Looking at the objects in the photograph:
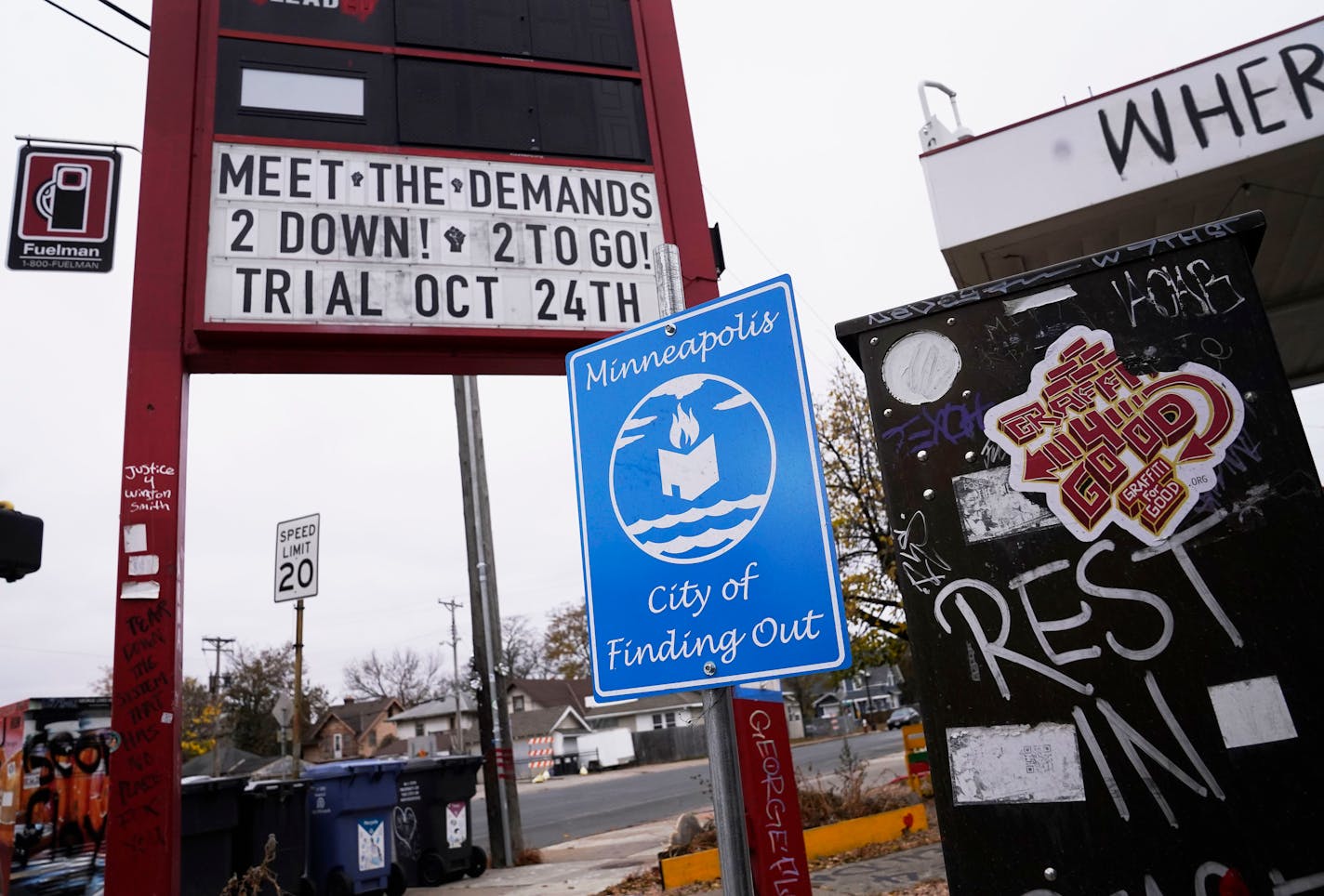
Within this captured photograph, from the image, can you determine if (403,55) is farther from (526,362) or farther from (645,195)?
(526,362)

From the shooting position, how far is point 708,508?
194cm

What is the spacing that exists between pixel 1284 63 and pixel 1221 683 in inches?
192

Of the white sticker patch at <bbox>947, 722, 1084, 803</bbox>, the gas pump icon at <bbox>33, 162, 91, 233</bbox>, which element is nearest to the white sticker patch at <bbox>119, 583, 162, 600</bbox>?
the gas pump icon at <bbox>33, 162, 91, 233</bbox>

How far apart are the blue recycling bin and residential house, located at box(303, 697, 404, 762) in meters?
65.8

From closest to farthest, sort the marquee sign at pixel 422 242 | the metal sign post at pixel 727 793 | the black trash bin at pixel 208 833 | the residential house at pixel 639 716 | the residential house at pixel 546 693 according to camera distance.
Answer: the metal sign post at pixel 727 793 → the marquee sign at pixel 422 242 → the black trash bin at pixel 208 833 → the residential house at pixel 639 716 → the residential house at pixel 546 693

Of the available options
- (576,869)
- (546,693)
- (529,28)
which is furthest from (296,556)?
(546,693)

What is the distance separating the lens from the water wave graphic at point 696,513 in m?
1.89

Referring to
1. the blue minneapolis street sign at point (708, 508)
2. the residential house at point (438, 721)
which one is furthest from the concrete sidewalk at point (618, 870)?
the residential house at point (438, 721)

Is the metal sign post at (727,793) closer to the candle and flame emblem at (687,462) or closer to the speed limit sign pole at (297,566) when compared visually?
the candle and flame emblem at (687,462)

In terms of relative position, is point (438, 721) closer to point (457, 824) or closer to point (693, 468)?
point (457, 824)

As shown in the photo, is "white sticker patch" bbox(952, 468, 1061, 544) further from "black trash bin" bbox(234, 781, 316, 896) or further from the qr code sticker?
"black trash bin" bbox(234, 781, 316, 896)

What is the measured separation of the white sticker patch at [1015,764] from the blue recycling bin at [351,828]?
8365mm

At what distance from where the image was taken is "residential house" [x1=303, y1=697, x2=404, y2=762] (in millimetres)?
71188

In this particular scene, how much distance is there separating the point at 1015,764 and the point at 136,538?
4.23m
